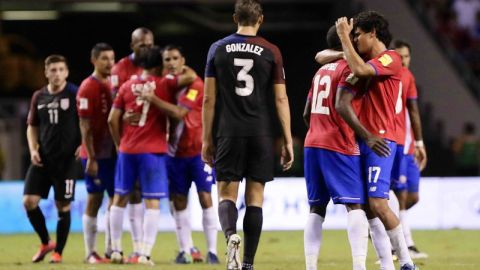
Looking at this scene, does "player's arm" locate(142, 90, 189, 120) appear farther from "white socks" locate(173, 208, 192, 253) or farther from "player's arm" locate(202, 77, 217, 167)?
"player's arm" locate(202, 77, 217, 167)

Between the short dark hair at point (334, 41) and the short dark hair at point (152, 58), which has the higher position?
the short dark hair at point (334, 41)

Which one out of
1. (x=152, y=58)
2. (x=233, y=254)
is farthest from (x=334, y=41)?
(x=152, y=58)

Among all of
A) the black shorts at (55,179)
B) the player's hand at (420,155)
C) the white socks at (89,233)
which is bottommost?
the white socks at (89,233)

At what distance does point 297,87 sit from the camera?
30.3m

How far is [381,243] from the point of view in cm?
987

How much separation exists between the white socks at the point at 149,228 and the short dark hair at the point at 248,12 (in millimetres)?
3313

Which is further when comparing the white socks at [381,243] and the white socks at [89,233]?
the white socks at [89,233]

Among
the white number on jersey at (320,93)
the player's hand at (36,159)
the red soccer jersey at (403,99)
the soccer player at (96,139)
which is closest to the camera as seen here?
the white number on jersey at (320,93)

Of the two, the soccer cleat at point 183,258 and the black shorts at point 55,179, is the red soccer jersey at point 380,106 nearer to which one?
the soccer cleat at point 183,258

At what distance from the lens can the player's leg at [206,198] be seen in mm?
13305

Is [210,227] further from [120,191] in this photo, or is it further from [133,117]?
[133,117]

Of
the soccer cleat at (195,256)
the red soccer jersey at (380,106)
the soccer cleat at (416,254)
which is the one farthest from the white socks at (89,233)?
the red soccer jersey at (380,106)

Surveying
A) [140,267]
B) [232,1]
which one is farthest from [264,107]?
[232,1]

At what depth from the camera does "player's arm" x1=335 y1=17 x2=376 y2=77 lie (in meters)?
9.38
